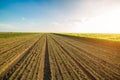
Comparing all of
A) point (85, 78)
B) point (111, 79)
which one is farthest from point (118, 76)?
point (85, 78)

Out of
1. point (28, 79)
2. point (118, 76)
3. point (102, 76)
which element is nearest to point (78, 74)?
point (102, 76)

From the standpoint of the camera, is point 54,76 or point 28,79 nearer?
point 28,79

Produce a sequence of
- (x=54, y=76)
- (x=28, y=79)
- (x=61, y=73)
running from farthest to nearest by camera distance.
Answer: (x=61, y=73)
(x=54, y=76)
(x=28, y=79)

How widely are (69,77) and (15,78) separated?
8.41ft

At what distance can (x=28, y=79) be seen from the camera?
19.0ft

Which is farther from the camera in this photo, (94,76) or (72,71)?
(72,71)

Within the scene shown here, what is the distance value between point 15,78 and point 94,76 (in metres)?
3.85

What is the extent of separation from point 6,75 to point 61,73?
9.21 feet

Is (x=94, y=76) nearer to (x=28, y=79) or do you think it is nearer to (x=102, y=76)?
(x=102, y=76)

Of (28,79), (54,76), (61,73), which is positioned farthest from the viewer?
(61,73)

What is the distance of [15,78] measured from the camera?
19.4 ft

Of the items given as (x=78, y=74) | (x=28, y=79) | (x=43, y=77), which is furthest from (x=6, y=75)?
(x=78, y=74)

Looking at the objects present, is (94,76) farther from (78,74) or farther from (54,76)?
(54,76)

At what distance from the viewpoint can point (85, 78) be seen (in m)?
6.03
